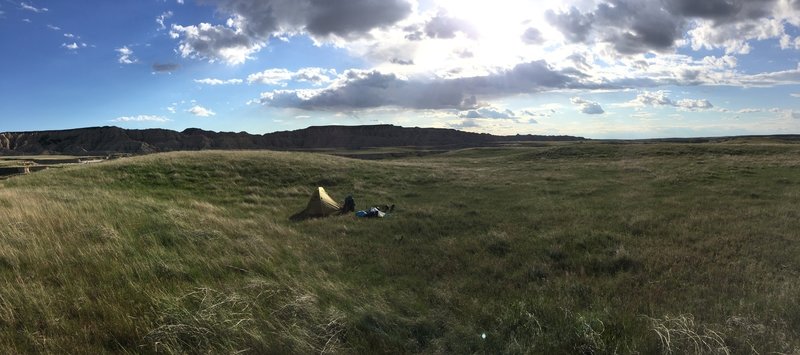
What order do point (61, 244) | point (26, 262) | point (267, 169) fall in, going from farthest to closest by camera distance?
point (267, 169), point (61, 244), point (26, 262)

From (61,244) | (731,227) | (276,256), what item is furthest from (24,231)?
(731,227)

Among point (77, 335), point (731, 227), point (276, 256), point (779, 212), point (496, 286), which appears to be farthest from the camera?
point (779, 212)

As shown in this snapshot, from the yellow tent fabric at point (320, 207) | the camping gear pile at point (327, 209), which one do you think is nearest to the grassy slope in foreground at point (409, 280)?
the camping gear pile at point (327, 209)

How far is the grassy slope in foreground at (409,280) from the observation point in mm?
4961

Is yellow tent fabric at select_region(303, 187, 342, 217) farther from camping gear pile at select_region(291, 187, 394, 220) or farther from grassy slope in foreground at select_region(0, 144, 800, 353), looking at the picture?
grassy slope in foreground at select_region(0, 144, 800, 353)

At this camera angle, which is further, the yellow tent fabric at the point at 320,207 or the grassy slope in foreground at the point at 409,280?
the yellow tent fabric at the point at 320,207

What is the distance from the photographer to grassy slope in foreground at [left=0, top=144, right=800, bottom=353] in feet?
16.3

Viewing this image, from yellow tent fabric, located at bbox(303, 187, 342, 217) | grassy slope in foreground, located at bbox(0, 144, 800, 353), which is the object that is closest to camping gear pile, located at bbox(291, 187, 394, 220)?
yellow tent fabric, located at bbox(303, 187, 342, 217)

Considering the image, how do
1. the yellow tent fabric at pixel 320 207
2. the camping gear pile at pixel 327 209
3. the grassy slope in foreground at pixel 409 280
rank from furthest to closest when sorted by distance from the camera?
the yellow tent fabric at pixel 320 207 < the camping gear pile at pixel 327 209 < the grassy slope in foreground at pixel 409 280

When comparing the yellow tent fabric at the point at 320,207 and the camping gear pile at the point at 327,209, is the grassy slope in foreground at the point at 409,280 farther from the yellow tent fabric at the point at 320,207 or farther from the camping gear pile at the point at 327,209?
the yellow tent fabric at the point at 320,207

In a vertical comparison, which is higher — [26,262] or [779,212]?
[26,262]

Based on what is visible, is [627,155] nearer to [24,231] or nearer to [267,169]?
[267,169]

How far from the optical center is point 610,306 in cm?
668

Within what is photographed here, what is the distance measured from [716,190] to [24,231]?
26.3 metres
